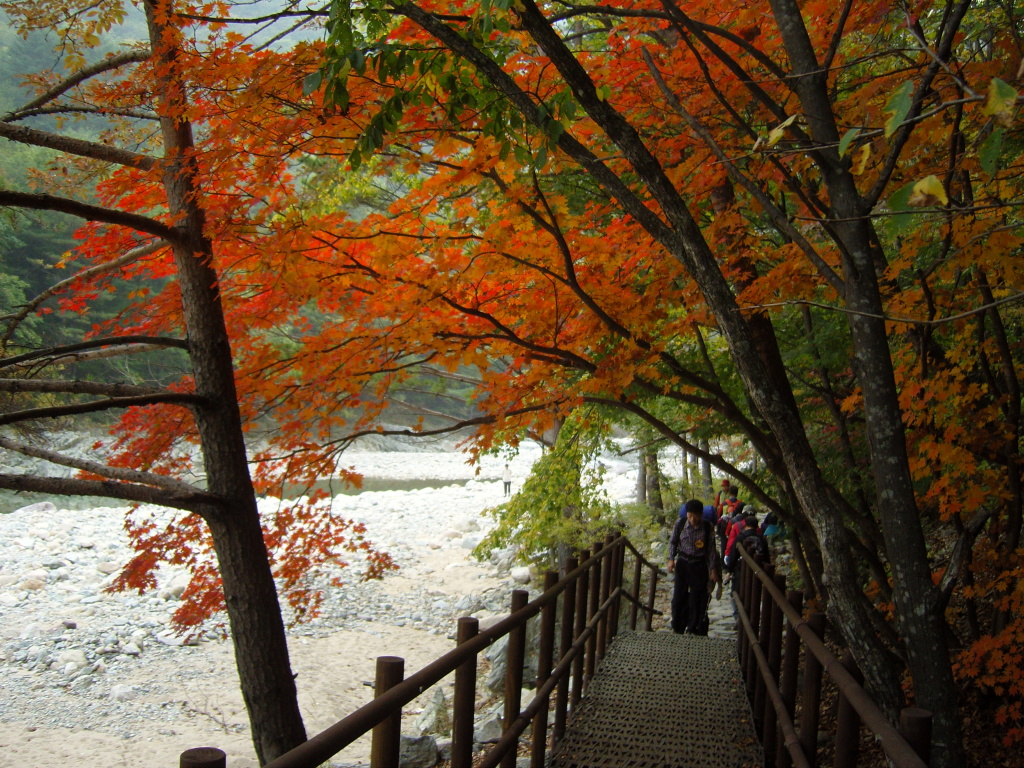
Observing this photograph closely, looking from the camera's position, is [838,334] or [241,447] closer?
[241,447]

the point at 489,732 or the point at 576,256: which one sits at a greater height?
the point at 576,256

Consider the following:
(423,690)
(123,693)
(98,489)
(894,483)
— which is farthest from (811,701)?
(123,693)

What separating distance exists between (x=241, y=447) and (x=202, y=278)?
1.31m

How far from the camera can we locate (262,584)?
5.45 meters

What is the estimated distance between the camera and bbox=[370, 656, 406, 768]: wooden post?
185 cm

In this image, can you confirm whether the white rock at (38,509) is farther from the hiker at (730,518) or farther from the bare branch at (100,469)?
the bare branch at (100,469)

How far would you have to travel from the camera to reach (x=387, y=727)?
6.10 ft

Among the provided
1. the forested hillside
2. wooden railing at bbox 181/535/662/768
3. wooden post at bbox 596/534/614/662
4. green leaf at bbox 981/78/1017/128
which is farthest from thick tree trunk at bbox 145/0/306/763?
green leaf at bbox 981/78/1017/128

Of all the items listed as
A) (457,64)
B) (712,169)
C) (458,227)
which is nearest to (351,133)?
(458,227)

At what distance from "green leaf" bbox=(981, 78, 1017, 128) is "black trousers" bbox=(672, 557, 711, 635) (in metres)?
6.42

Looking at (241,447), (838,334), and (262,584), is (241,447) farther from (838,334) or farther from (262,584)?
(838,334)

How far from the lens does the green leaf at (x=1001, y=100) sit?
1488 mm

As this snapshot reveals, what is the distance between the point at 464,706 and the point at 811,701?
1.32 metres

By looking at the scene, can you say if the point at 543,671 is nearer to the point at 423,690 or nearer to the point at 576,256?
the point at 423,690
